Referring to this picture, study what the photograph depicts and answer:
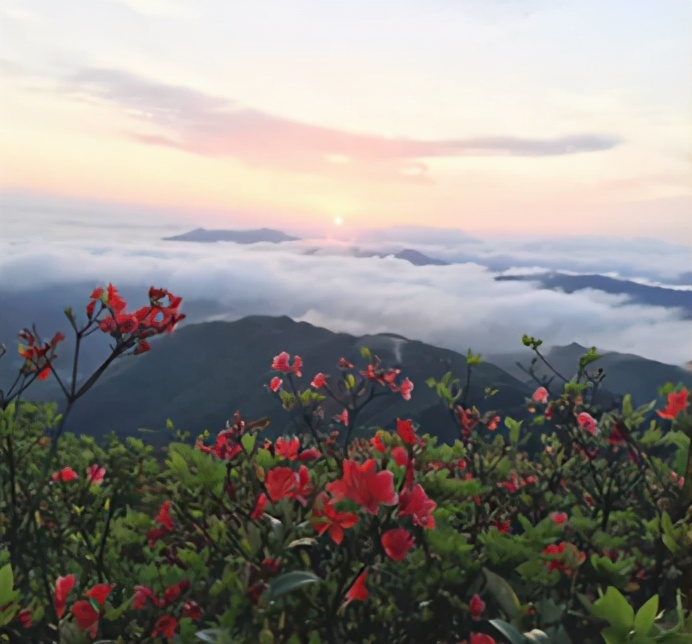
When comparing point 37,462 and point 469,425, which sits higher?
point 469,425

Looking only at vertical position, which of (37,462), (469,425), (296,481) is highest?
(296,481)

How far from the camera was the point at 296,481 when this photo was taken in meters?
1.76

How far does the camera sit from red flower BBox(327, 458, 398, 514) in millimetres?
1589

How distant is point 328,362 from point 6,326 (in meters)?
2.84

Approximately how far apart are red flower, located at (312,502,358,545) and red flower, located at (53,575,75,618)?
0.63 m

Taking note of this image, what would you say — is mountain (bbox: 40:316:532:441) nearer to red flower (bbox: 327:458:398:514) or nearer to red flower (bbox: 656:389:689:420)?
red flower (bbox: 656:389:689:420)

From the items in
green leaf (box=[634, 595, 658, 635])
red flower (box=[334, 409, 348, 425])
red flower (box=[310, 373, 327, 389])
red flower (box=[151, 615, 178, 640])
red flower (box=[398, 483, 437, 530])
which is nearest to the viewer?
green leaf (box=[634, 595, 658, 635])

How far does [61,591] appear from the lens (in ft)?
6.00

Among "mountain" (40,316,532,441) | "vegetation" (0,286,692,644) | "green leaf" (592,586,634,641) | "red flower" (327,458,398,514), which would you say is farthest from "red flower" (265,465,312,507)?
"mountain" (40,316,532,441)

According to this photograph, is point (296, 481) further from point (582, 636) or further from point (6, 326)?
point (6, 326)

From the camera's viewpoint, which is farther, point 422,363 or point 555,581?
point 422,363

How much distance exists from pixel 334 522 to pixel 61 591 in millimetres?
711

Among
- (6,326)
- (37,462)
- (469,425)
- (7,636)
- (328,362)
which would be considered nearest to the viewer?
(7,636)

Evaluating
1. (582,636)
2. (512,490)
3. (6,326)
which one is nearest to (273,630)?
(582,636)
